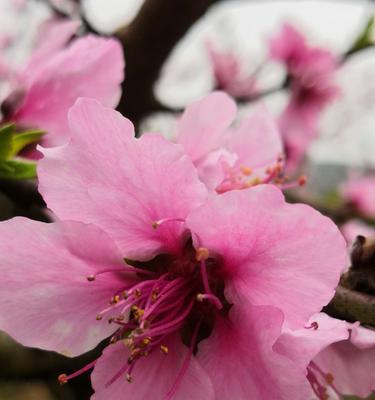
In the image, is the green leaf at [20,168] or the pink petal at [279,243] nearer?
the pink petal at [279,243]

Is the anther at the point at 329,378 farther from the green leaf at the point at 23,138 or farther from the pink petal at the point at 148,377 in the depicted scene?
the green leaf at the point at 23,138

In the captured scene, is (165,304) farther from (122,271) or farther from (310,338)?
(310,338)

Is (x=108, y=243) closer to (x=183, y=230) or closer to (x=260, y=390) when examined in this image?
(x=183, y=230)

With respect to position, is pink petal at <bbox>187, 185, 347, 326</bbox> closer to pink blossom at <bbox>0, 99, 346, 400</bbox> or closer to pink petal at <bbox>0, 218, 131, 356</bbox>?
pink blossom at <bbox>0, 99, 346, 400</bbox>

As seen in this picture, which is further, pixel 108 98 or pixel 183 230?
pixel 108 98

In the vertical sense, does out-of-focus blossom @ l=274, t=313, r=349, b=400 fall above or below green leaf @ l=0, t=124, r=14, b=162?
below

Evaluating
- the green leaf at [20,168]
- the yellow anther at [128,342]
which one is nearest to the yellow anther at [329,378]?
the yellow anther at [128,342]

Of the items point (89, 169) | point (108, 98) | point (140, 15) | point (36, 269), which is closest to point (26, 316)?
point (36, 269)

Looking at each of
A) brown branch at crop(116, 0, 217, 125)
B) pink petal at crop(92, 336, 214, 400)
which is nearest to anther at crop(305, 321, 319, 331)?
pink petal at crop(92, 336, 214, 400)
